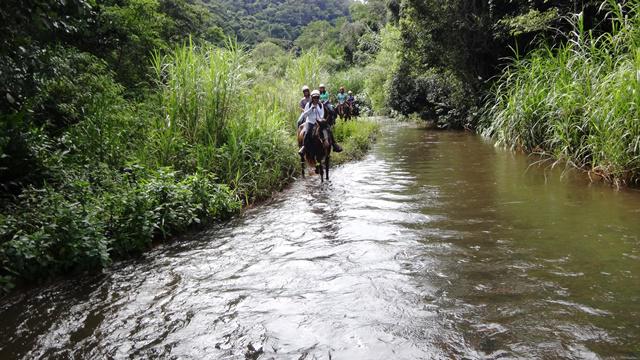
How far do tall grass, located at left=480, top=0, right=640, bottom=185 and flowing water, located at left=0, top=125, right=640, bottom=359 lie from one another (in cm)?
96

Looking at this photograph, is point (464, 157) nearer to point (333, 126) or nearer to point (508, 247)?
point (333, 126)

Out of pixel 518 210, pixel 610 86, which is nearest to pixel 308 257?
pixel 518 210

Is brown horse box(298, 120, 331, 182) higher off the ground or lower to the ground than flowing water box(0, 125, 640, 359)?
higher

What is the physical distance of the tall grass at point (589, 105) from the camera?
24.8 ft

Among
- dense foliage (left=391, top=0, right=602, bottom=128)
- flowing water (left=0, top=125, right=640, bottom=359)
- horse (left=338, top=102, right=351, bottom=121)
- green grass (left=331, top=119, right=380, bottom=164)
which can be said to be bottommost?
flowing water (left=0, top=125, right=640, bottom=359)

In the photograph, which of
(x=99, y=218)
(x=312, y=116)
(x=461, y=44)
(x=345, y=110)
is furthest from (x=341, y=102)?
(x=99, y=218)

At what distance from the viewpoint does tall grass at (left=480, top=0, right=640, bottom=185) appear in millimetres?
7551

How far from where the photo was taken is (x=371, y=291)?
13.8 feet

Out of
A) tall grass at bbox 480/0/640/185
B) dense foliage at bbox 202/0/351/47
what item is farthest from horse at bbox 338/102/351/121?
dense foliage at bbox 202/0/351/47

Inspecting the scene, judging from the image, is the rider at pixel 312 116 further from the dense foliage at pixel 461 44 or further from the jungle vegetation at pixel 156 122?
the dense foliage at pixel 461 44

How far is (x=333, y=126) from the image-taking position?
15648 millimetres

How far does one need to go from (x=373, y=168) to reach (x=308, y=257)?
21.3 feet

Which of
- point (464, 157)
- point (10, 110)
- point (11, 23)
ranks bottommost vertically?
point (464, 157)

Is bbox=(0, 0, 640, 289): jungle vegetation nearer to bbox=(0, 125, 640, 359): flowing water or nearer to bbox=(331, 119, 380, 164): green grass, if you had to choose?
bbox=(331, 119, 380, 164): green grass
